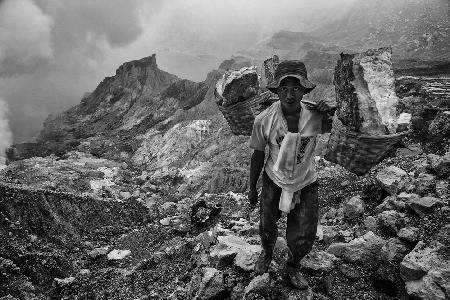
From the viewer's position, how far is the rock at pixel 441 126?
5148 mm

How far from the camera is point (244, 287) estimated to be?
2479 millimetres

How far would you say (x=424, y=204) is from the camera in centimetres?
283

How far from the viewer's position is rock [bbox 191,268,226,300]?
2.46 m

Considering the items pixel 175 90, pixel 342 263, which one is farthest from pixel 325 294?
pixel 175 90

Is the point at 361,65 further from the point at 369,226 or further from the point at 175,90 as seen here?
the point at 175,90

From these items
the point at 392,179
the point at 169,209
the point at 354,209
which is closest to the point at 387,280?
the point at 354,209

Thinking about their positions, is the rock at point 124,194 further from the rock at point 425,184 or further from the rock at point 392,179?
the rock at point 425,184

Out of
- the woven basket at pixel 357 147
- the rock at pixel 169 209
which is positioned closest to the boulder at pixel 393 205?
the woven basket at pixel 357 147

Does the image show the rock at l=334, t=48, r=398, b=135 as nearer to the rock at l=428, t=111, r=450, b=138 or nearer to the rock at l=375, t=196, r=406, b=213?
the rock at l=375, t=196, r=406, b=213

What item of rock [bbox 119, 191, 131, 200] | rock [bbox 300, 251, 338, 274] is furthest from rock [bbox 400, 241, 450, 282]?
rock [bbox 119, 191, 131, 200]

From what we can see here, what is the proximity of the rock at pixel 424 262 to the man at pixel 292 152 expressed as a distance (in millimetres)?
612

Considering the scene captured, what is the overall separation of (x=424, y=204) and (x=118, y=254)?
3.64 meters

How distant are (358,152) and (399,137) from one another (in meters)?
0.19

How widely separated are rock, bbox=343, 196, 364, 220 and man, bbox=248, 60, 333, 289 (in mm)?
1840
